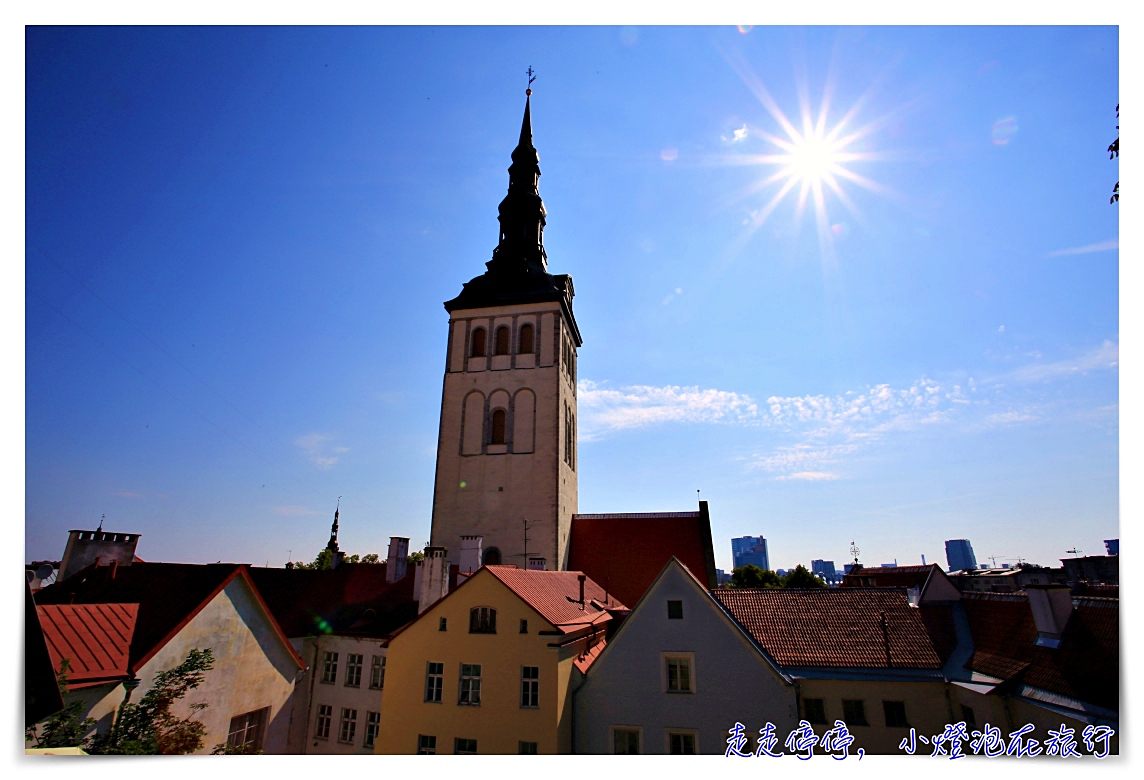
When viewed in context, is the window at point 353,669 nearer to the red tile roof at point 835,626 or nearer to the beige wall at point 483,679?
the beige wall at point 483,679

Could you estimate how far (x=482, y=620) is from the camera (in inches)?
520

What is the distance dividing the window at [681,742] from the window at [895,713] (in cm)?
440

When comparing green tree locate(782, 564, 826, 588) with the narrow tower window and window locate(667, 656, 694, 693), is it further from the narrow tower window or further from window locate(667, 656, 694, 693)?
window locate(667, 656, 694, 693)

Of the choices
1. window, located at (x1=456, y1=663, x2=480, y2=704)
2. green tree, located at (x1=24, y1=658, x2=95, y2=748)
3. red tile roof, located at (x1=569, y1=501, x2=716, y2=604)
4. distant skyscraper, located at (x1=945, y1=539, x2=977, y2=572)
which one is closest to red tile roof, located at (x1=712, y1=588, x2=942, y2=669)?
window, located at (x1=456, y1=663, x2=480, y2=704)

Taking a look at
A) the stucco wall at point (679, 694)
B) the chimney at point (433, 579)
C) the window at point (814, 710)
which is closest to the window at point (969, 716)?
the window at point (814, 710)

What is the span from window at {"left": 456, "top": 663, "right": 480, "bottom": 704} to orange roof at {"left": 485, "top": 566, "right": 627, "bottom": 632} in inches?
79.2

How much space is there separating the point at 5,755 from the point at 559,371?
2196cm

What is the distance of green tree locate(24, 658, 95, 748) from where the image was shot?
292 inches

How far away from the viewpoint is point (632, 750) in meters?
12.5

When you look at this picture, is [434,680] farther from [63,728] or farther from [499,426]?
[499,426]

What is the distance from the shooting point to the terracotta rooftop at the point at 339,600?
16.4 m

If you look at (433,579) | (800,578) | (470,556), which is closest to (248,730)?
(433,579)

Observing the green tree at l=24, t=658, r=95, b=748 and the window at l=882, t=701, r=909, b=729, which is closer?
the green tree at l=24, t=658, r=95, b=748
